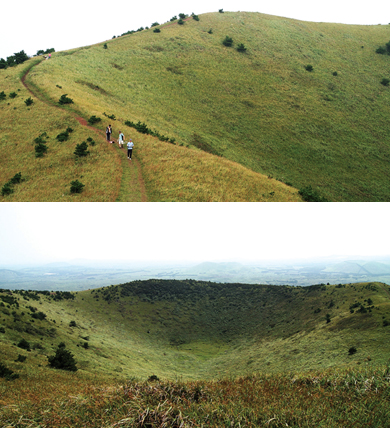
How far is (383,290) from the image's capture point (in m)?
34.8

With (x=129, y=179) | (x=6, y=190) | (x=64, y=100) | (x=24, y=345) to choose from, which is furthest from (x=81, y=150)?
(x=24, y=345)

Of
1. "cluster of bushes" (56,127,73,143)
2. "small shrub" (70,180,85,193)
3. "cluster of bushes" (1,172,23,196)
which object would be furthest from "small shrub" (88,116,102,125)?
"small shrub" (70,180,85,193)

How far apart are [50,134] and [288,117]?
50722 mm

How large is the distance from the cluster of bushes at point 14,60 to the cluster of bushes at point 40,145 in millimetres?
44832

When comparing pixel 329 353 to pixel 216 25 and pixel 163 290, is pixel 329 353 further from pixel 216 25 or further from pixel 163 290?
pixel 216 25

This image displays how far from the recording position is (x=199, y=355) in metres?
41.9

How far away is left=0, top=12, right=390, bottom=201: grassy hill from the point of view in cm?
3042

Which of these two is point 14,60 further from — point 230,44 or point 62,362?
point 62,362

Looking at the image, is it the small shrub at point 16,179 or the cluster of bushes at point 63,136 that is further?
the cluster of bushes at point 63,136

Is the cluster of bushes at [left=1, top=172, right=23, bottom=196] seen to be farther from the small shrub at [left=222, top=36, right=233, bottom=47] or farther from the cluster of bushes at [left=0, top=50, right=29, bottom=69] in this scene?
the small shrub at [left=222, top=36, right=233, bottom=47]

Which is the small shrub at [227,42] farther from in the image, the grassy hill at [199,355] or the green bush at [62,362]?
the green bush at [62,362]

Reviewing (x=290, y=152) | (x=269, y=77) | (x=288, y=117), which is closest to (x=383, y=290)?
(x=290, y=152)

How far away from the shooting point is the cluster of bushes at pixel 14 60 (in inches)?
2485

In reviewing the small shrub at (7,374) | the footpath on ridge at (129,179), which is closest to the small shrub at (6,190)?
the footpath on ridge at (129,179)
